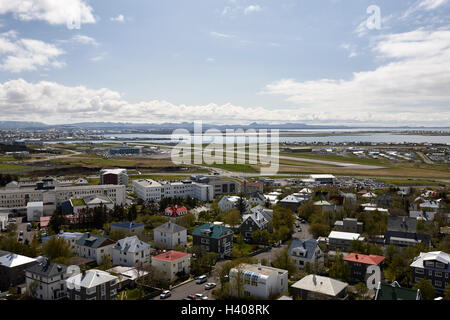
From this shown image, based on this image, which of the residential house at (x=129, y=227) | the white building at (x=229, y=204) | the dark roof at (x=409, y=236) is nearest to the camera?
the dark roof at (x=409, y=236)

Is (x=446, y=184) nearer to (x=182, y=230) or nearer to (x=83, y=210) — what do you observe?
(x=182, y=230)

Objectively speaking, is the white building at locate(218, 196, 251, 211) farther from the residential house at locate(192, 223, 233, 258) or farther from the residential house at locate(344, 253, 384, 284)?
the residential house at locate(344, 253, 384, 284)

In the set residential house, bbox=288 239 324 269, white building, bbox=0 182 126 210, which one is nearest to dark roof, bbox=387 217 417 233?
residential house, bbox=288 239 324 269

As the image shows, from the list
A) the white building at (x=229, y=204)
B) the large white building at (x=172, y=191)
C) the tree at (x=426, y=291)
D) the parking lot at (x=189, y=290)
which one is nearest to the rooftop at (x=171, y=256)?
the parking lot at (x=189, y=290)

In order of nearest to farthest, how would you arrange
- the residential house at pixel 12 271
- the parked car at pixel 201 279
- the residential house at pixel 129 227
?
1. the residential house at pixel 12 271
2. the parked car at pixel 201 279
3. the residential house at pixel 129 227

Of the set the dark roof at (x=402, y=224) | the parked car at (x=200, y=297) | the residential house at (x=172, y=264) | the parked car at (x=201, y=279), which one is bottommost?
the parked car at (x=201, y=279)

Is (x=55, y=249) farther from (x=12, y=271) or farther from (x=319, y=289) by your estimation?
(x=319, y=289)

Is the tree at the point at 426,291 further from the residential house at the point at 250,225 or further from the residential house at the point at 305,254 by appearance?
the residential house at the point at 250,225
